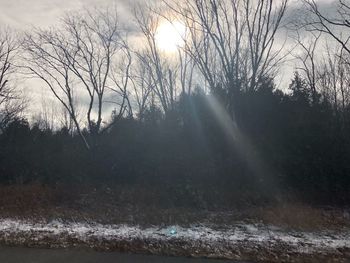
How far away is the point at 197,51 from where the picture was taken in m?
19.1

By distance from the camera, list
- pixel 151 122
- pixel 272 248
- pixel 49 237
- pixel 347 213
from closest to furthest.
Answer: pixel 272 248 < pixel 49 237 < pixel 347 213 < pixel 151 122

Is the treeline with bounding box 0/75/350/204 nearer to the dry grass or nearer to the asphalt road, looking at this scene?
the dry grass

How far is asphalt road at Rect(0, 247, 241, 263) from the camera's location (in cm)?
727

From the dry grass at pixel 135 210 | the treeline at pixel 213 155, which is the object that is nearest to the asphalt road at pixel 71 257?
the dry grass at pixel 135 210

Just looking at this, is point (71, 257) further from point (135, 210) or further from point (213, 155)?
point (213, 155)

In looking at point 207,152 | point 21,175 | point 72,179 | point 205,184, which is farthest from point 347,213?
point 21,175

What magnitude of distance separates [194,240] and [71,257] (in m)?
2.59

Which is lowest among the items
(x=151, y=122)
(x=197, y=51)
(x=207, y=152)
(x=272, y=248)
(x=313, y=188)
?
(x=272, y=248)

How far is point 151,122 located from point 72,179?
243 inches

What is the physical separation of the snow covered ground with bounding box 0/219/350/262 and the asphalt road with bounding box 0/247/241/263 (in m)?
0.35

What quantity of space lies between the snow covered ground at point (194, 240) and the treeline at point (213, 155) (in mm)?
5376

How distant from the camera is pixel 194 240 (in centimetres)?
877

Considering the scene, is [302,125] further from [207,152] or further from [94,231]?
[94,231]

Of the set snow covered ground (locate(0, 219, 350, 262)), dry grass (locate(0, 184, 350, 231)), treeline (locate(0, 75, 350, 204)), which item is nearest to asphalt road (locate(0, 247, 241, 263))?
snow covered ground (locate(0, 219, 350, 262))
